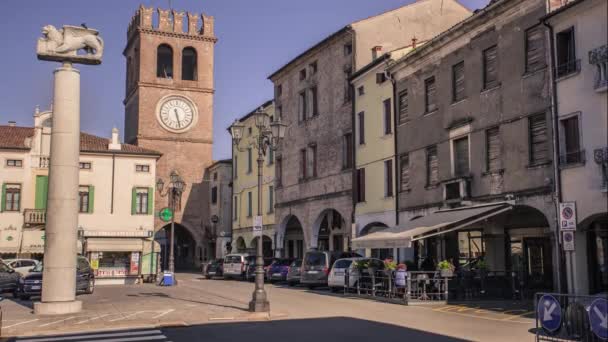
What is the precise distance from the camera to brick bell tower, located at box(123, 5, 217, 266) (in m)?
59.9

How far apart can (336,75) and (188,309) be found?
2077cm

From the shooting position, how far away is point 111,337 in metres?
14.6

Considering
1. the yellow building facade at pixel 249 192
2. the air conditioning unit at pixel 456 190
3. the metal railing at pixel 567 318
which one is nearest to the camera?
the metal railing at pixel 567 318

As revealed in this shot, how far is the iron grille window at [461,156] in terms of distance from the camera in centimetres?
2602

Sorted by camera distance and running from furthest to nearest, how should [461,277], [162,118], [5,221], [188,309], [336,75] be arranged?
[162,118] → [5,221] → [336,75] → [461,277] → [188,309]

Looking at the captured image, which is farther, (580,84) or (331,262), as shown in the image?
(331,262)

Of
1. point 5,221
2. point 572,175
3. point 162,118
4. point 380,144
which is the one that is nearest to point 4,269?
point 5,221

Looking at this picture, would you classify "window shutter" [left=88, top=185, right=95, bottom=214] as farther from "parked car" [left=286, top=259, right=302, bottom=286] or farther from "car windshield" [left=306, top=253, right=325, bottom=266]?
"car windshield" [left=306, top=253, right=325, bottom=266]

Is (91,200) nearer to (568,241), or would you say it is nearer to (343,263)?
(343,263)

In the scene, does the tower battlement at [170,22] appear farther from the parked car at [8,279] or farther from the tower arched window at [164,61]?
the parked car at [8,279]

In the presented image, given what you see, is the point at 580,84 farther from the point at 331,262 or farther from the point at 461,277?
the point at 331,262

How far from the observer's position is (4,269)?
29.5m

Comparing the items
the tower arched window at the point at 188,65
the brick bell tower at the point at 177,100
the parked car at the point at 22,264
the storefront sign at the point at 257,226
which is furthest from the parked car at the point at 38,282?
the tower arched window at the point at 188,65

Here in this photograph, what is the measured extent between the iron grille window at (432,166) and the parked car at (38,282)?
49.6 feet
